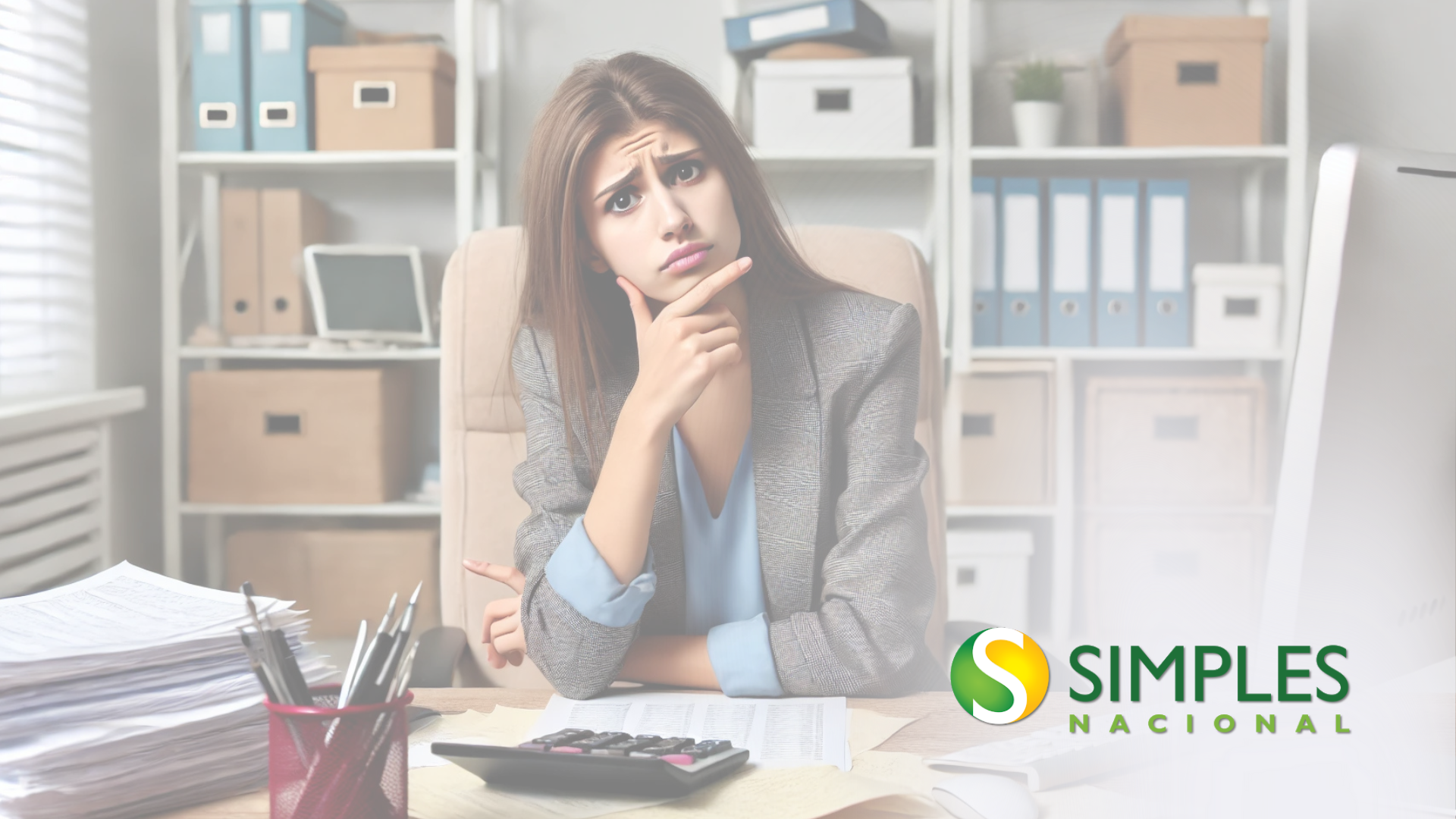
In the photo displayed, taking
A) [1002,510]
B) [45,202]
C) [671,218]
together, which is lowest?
[1002,510]

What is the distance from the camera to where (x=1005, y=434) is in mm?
2195

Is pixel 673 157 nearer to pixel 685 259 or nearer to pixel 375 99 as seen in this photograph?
pixel 685 259

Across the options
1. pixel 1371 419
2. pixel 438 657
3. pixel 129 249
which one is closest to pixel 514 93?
pixel 129 249

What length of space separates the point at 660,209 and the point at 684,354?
0.38 ft

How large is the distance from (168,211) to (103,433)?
0.44m

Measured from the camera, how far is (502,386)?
Answer: 1.09 metres

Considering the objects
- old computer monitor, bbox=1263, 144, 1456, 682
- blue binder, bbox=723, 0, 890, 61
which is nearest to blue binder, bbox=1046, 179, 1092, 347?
blue binder, bbox=723, 0, 890, 61

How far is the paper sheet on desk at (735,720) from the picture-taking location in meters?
0.63

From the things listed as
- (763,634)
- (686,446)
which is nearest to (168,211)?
(686,446)

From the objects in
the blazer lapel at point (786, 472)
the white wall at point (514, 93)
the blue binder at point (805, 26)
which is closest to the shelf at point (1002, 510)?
the white wall at point (514, 93)

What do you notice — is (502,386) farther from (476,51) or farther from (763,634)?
(476,51)

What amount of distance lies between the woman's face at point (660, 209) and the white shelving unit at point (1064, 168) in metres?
1.34

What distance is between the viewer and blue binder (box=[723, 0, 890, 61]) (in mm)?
2082

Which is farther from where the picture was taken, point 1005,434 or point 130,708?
point 1005,434
